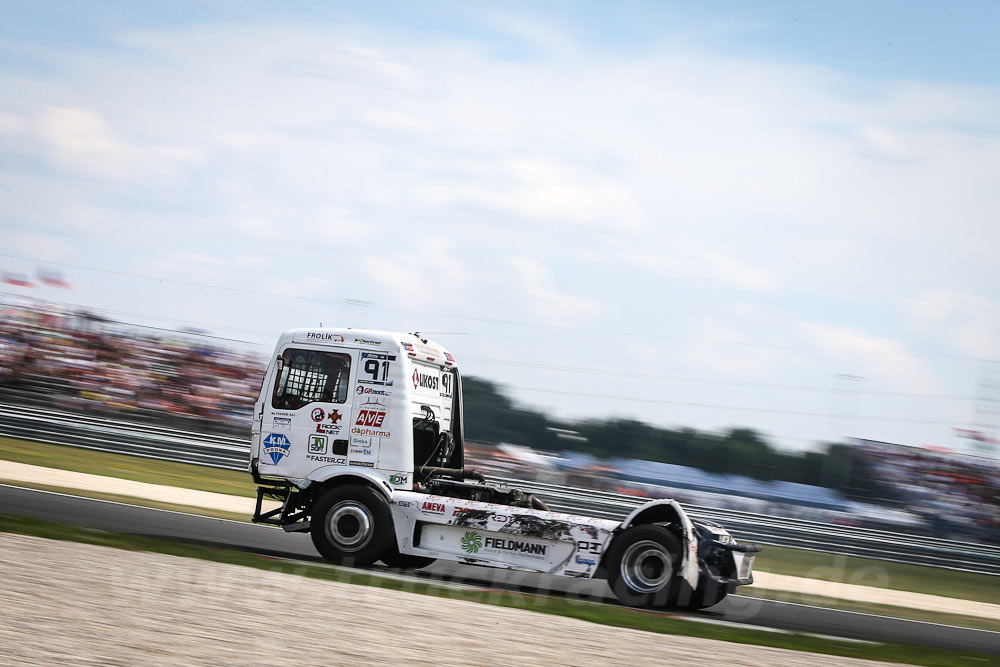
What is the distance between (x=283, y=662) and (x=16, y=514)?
24.3 feet

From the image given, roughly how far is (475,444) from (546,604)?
12.6 m

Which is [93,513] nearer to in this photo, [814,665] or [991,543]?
[814,665]

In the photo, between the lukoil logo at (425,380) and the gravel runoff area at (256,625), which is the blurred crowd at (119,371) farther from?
the gravel runoff area at (256,625)

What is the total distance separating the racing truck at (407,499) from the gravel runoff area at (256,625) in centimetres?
158

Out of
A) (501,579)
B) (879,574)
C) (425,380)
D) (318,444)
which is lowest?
(879,574)

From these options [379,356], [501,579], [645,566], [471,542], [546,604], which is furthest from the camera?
[501,579]

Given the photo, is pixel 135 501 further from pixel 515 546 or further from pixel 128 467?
pixel 515 546

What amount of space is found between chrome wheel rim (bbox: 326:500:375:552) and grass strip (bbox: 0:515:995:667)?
49 centimetres

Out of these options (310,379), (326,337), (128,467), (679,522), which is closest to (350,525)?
(310,379)

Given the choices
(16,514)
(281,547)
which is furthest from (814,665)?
(16,514)

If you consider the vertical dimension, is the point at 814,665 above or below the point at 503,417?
below

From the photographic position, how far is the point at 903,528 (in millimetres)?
19938

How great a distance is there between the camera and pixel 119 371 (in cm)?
2777

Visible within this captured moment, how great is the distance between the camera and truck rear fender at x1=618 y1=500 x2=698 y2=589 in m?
9.14
